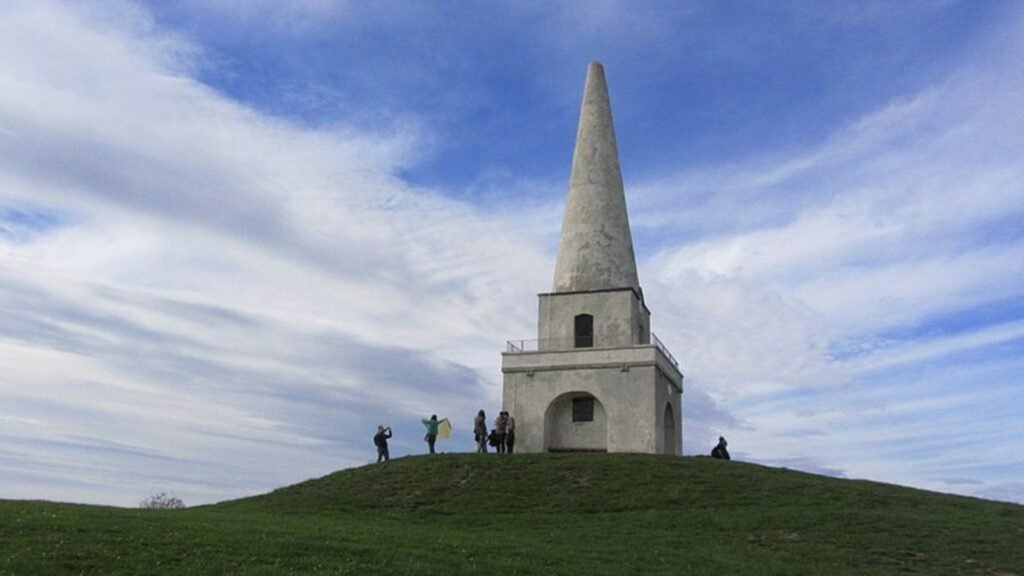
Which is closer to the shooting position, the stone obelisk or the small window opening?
the stone obelisk

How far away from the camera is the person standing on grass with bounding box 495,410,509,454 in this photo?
29.0 m

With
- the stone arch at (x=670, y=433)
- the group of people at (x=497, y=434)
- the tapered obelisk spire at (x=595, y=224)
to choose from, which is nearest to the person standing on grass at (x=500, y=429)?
the group of people at (x=497, y=434)

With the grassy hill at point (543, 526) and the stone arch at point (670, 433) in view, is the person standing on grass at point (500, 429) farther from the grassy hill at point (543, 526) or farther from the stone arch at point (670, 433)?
the stone arch at point (670, 433)

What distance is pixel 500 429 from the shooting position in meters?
29.1

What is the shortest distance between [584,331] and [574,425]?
→ 11.2 ft

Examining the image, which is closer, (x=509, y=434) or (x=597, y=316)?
(x=509, y=434)

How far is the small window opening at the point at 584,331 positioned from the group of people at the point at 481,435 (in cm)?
398

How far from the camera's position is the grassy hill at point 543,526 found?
12.7 metres

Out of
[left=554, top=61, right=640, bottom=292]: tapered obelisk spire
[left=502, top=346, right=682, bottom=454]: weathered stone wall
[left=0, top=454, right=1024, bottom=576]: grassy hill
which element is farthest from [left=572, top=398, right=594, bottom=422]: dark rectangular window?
[left=0, top=454, right=1024, bottom=576]: grassy hill

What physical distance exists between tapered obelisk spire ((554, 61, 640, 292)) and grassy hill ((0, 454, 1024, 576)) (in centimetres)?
858

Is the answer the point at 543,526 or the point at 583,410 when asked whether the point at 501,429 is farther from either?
the point at 543,526

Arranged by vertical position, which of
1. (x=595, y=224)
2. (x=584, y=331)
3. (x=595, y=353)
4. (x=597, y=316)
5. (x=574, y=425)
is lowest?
(x=574, y=425)

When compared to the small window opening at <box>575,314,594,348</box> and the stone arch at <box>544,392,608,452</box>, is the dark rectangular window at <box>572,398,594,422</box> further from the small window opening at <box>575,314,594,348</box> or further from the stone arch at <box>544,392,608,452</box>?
the small window opening at <box>575,314,594,348</box>

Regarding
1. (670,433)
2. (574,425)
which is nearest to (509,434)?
(574,425)
